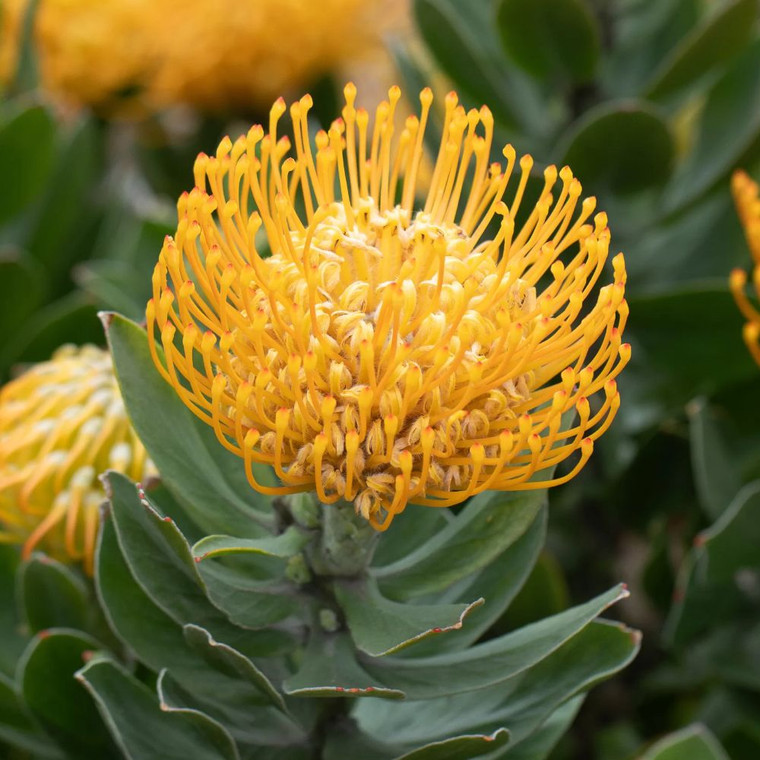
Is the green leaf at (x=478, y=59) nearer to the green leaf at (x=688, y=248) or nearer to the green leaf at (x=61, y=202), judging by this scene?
the green leaf at (x=688, y=248)

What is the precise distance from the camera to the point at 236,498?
0.85m

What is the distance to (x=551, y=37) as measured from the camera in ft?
4.17

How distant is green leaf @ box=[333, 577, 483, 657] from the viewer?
0.74 meters

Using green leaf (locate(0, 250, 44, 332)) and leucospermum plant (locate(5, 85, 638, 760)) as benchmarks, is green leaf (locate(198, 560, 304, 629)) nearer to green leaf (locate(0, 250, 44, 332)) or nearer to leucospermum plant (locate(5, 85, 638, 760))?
leucospermum plant (locate(5, 85, 638, 760))

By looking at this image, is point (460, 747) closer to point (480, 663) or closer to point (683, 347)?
point (480, 663)

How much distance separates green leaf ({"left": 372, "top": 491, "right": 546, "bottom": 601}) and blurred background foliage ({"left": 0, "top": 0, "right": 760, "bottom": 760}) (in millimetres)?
273

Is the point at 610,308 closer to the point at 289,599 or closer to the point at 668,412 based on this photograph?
the point at 289,599

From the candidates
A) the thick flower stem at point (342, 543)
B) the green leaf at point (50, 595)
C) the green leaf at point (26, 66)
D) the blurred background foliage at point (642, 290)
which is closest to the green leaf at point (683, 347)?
the blurred background foliage at point (642, 290)

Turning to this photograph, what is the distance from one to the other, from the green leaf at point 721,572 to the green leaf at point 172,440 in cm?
47

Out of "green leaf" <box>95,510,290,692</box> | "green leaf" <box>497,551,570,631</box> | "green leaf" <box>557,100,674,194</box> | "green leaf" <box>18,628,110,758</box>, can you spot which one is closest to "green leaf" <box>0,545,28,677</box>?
"green leaf" <box>18,628,110,758</box>

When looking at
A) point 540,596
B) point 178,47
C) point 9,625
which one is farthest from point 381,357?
point 178,47

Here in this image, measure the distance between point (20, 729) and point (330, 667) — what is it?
1.29 feet

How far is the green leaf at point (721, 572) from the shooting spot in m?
1.03

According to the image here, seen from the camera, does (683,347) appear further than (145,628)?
Yes
